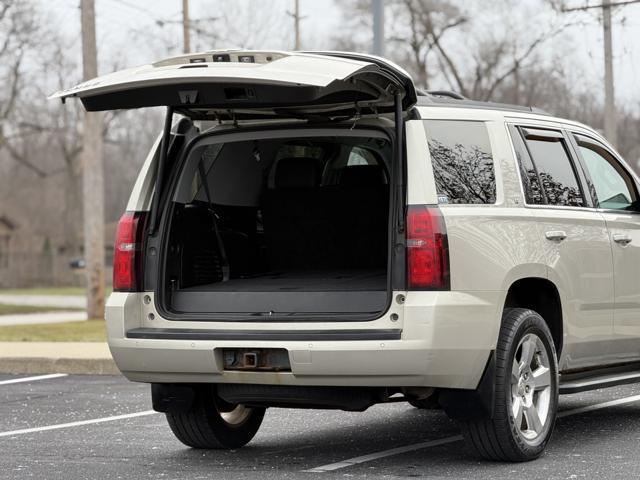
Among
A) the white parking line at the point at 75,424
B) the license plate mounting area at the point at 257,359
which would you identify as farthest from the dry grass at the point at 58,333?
the license plate mounting area at the point at 257,359

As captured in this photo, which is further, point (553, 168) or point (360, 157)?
point (360, 157)

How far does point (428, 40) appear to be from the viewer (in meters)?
51.4

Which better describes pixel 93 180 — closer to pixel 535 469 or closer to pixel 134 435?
pixel 134 435

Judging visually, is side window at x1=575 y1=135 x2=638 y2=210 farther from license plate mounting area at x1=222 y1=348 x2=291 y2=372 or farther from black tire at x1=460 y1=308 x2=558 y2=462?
license plate mounting area at x1=222 y1=348 x2=291 y2=372

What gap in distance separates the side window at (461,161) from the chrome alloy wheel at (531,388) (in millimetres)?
839

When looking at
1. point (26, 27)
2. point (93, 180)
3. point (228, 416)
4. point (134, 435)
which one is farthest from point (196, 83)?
point (26, 27)

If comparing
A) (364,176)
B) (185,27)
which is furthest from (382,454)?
(185,27)

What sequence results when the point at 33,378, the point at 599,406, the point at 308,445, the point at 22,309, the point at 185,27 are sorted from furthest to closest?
the point at 22,309, the point at 185,27, the point at 33,378, the point at 599,406, the point at 308,445

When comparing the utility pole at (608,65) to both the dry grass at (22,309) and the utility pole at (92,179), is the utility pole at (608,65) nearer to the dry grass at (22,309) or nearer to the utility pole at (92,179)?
the utility pole at (92,179)

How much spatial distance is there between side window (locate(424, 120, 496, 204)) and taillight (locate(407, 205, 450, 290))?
7.7 inches

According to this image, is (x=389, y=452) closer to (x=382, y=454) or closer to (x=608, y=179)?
(x=382, y=454)

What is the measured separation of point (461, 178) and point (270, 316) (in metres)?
1.26

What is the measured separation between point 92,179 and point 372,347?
52.2 ft

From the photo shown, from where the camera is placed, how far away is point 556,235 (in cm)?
746
